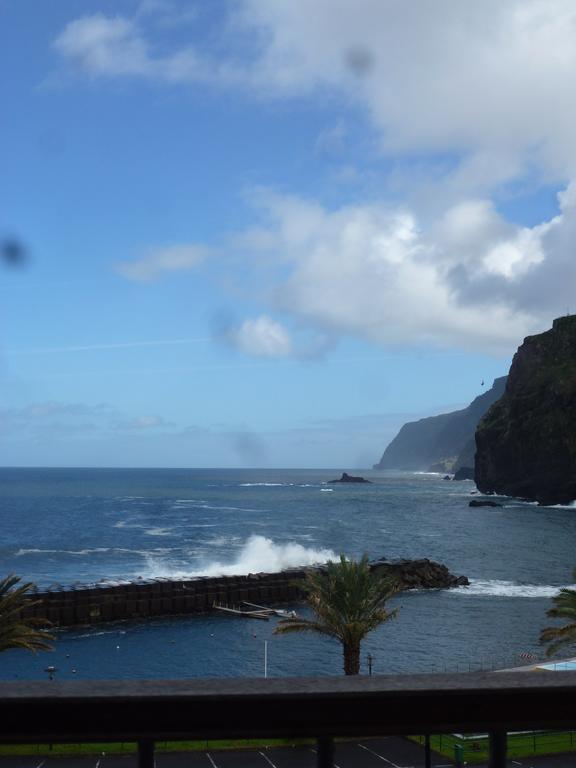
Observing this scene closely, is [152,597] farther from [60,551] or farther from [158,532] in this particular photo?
[158,532]

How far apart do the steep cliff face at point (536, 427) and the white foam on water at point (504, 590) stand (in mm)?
90130

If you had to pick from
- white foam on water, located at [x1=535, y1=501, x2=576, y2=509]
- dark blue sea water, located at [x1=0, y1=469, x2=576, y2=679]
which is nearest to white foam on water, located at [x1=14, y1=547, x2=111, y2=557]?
dark blue sea water, located at [x1=0, y1=469, x2=576, y2=679]

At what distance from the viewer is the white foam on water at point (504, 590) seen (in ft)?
225

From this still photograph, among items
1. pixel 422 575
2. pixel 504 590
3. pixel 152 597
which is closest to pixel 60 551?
pixel 152 597

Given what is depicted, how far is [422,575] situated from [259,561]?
21.9 metres

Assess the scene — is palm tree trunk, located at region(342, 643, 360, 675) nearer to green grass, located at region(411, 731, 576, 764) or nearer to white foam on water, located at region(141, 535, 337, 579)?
green grass, located at region(411, 731, 576, 764)

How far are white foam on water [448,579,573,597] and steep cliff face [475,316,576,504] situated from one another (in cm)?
9013

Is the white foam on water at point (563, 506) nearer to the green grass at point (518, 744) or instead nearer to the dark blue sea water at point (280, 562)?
the dark blue sea water at point (280, 562)

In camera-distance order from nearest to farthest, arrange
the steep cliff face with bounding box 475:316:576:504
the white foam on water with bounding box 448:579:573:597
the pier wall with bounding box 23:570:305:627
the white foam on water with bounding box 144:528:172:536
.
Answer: the pier wall with bounding box 23:570:305:627
the white foam on water with bounding box 448:579:573:597
the white foam on water with bounding box 144:528:172:536
the steep cliff face with bounding box 475:316:576:504

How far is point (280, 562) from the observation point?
89688 millimetres

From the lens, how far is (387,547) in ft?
337

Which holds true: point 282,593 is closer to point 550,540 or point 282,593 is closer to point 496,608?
point 496,608

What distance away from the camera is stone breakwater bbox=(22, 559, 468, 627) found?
59.0 metres

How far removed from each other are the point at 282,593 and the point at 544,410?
11215 cm
